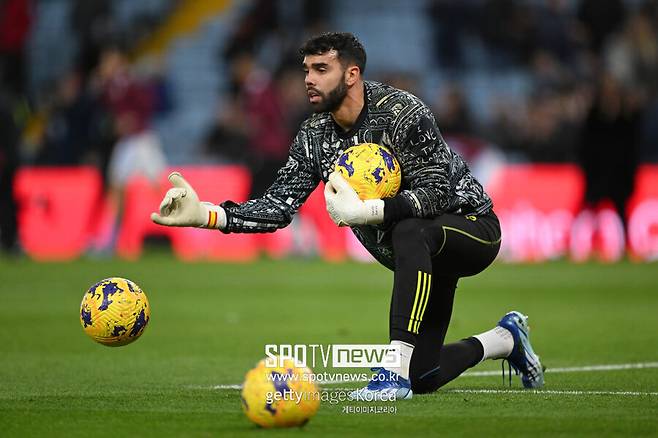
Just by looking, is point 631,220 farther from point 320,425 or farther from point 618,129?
point 320,425

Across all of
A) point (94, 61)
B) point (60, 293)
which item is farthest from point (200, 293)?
point (94, 61)

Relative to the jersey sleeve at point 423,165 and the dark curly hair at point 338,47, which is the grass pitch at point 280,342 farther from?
the dark curly hair at point 338,47

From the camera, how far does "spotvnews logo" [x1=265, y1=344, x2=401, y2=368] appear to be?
6.95 meters

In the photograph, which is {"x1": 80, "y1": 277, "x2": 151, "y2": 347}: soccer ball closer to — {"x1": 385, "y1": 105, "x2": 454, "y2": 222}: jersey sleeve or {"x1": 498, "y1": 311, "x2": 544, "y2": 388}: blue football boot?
A: {"x1": 385, "y1": 105, "x2": 454, "y2": 222}: jersey sleeve

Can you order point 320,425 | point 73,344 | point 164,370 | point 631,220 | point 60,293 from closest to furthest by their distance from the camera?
point 320,425, point 164,370, point 73,344, point 60,293, point 631,220

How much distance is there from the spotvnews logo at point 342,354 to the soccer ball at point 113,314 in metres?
0.79

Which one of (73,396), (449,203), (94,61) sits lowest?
(73,396)

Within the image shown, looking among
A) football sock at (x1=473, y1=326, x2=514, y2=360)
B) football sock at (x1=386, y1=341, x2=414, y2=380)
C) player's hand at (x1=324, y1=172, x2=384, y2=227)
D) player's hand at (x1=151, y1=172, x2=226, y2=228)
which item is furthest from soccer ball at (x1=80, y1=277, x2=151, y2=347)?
football sock at (x1=473, y1=326, x2=514, y2=360)

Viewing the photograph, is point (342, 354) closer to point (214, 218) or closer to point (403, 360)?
point (214, 218)

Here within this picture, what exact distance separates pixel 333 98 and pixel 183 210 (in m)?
1.06

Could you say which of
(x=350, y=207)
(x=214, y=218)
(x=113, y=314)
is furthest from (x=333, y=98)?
(x=113, y=314)

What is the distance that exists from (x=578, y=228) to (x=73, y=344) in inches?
483

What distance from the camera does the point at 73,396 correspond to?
755 centimetres

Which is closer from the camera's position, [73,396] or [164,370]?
[73,396]
